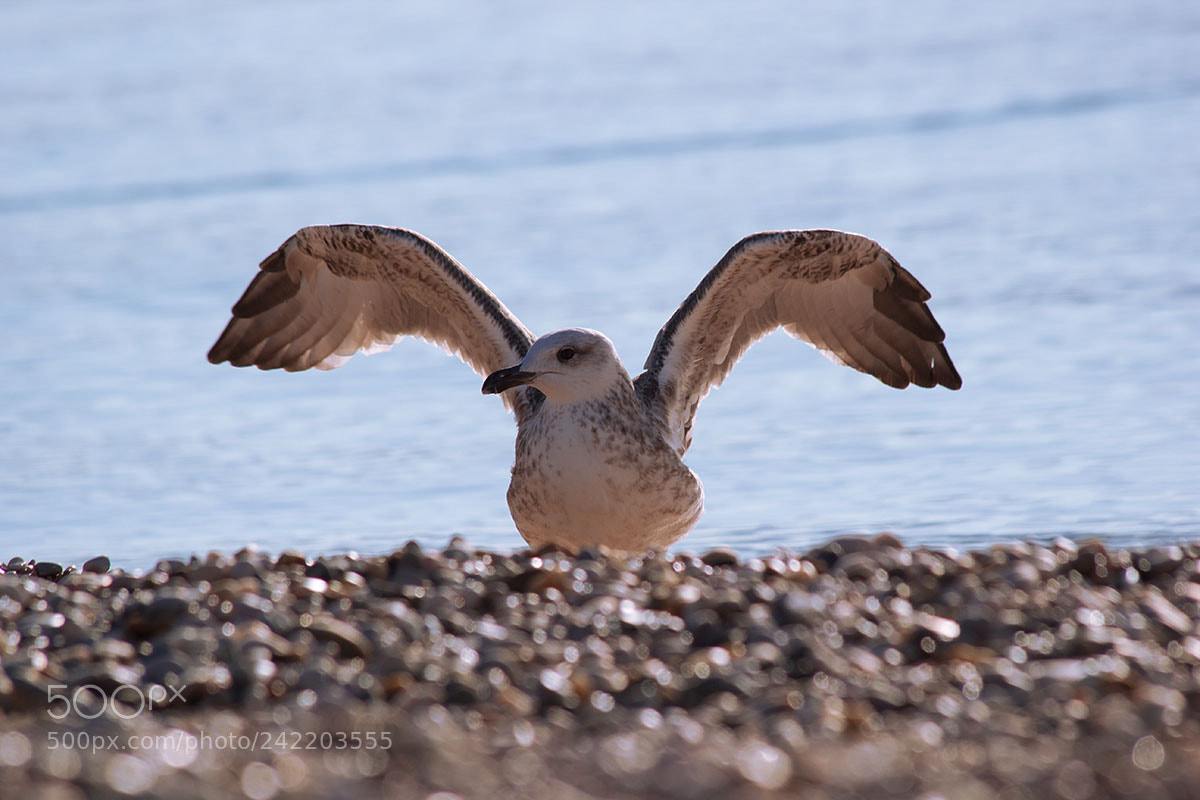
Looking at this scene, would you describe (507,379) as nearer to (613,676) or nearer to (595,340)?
(595,340)

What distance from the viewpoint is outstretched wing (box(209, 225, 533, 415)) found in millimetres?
8219

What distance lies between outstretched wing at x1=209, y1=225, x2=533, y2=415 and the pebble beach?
236cm

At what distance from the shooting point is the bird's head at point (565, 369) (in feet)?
A: 24.3

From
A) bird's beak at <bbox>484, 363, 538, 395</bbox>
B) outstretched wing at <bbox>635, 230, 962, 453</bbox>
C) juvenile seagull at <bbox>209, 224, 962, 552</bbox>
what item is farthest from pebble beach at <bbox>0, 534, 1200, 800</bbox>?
outstretched wing at <bbox>635, 230, 962, 453</bbox>

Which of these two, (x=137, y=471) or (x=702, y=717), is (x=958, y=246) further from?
(x=702, y=717)

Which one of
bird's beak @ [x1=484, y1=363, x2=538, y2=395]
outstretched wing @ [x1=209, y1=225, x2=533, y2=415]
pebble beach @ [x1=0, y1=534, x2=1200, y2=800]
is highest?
outstretched wing @ [x1=209, y1=225, x2=533, y2=415]

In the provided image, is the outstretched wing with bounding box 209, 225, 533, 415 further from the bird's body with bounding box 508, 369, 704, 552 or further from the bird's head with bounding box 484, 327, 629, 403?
the bird's body with bounding box 508, 369, 704, 552

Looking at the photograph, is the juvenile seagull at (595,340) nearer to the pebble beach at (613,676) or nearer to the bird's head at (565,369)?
the bird's head at (565,369)

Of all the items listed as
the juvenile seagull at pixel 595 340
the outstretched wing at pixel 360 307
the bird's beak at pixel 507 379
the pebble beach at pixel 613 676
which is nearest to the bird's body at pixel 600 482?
the juvenile seagull at pixel 595 340

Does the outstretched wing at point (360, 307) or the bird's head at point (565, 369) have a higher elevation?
the outstretched wing at point (360, 307)

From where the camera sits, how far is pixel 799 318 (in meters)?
8.55

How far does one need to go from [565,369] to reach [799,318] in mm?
1651

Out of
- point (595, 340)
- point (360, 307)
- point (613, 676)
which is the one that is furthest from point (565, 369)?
point (613, 676)

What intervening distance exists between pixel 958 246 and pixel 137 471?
7.75m
